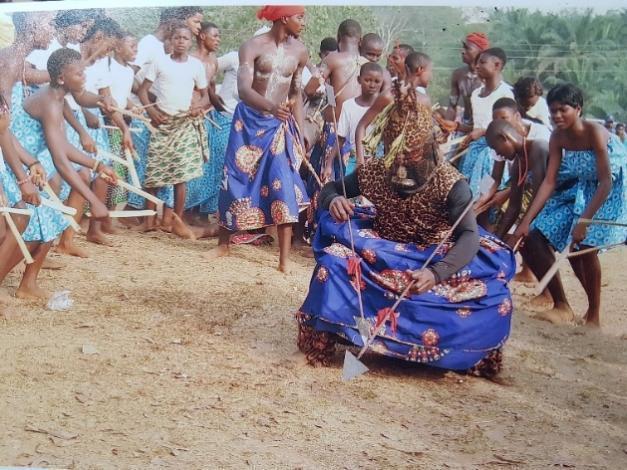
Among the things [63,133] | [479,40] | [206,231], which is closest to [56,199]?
[63,133]

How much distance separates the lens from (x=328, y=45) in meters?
3.94

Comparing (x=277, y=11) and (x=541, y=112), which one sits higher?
(x=277, y=11)

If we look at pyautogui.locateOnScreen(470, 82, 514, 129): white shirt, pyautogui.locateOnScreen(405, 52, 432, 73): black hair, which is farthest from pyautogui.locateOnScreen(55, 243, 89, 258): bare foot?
pyautogui.locateOnScreen(470, 82, 514, 129): white shirt

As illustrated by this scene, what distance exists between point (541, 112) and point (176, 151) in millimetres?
1661

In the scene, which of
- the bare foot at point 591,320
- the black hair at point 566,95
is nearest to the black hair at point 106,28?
the black hair at point 566,95

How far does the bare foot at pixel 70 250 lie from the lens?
4.21 m

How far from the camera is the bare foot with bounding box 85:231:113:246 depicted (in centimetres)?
423

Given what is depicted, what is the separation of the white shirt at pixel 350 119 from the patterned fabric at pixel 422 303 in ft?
1.63

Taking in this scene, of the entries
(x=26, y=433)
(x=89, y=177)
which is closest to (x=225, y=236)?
(x=89, y=177)

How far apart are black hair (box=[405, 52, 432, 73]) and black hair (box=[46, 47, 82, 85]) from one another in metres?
1.46

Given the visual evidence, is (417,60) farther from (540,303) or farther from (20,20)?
(20,20)

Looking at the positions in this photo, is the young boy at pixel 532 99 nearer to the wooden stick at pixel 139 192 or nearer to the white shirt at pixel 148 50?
the white shirt at pixel 148 50

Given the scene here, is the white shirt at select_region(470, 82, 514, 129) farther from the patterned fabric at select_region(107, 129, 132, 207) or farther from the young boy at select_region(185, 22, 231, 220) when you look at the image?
the patterned fabric at select_region(107, 129, 132, 207)

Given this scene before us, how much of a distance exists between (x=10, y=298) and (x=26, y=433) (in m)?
0.70
